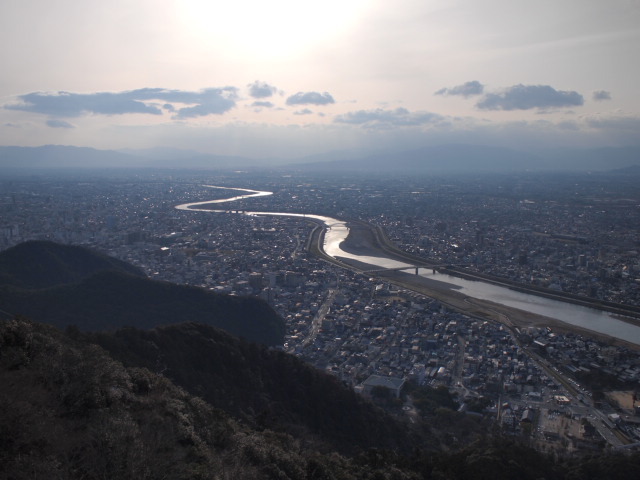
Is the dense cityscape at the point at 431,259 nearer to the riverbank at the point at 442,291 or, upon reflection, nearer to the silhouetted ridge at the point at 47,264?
the riverbank at the point at 442,291

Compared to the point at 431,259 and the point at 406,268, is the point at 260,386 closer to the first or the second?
the point at 406,268

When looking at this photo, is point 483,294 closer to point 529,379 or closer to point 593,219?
point 529,379

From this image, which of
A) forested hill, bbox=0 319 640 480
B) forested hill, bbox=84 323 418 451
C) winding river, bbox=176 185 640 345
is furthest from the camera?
winding river, bbox=176 185 640 345

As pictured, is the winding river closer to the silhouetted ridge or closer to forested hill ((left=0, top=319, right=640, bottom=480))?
forested hill ((left=0, top=319, right=640, bottom=480))

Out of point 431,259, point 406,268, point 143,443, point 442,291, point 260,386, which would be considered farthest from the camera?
point 431,259

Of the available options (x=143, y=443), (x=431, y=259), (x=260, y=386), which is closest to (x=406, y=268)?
(x=431, y=259)

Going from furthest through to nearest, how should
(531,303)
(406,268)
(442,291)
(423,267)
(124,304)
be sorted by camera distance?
(423,267), (406,268), (442,291), (531,303), (124,304)

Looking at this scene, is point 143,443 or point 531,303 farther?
point 531,303

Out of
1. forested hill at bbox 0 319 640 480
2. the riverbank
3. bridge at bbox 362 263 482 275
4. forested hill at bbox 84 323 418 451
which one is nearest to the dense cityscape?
bridge at bbox 362 263 482 275
